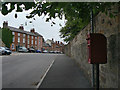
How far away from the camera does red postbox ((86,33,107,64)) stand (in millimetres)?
2988

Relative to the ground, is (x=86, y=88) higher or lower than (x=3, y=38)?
lower

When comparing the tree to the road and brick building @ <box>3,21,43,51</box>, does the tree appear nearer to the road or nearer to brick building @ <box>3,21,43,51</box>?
brick building @ <box>3,21,43,51</box>

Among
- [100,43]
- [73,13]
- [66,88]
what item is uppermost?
[73,13]

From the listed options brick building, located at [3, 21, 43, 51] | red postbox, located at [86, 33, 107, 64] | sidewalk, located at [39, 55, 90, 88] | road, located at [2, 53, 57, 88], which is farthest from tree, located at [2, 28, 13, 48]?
red postbox, located at [86, 33, 107, 64]

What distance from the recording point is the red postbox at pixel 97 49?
299 cm

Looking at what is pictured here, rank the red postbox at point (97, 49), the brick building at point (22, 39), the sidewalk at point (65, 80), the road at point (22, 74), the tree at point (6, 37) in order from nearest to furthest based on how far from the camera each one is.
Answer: the red postbox at point (97, 49) < the sidewalk at point (65, 80) < the road at point (22, 74) < the tree at point (6, 37) < the brick building at point (22, 39)

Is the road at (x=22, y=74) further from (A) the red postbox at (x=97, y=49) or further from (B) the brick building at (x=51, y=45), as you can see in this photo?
(B) the brick building at (x=51, y=45)

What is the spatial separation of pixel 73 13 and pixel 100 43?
0.97 metres

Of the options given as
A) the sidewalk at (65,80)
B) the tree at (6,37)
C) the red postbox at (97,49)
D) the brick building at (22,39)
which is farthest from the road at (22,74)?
the brick building at (22,39)

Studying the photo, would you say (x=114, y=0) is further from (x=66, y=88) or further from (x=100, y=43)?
(x=66, y=88)

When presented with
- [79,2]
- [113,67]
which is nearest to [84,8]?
[79,2]

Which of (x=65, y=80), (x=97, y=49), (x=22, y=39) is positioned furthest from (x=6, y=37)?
(x=97, y=49)

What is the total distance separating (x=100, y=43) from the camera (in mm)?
3064

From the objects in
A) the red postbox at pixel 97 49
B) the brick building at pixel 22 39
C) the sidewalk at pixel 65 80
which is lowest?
the sidewalk at pixel 65 80
